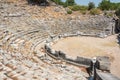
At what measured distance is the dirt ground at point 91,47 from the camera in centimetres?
1997

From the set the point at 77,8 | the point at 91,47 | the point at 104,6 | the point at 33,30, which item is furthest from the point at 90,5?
the point at 91,47

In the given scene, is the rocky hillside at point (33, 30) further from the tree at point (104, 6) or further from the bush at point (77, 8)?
the tree at point (104, 6)

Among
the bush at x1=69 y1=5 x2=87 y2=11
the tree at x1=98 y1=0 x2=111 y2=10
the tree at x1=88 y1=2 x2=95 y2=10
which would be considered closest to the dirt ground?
the bush at x1=69 y1=5 x2=87 y2=11

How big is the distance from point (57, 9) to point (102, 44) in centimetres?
1272

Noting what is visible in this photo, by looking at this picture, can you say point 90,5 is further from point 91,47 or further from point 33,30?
point 91,47

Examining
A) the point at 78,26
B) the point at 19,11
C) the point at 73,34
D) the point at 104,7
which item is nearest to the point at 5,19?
the point at 19,11

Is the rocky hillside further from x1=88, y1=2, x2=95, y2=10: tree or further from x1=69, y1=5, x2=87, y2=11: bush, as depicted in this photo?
x1=88, y1=2, x2=95, y2=10: tree

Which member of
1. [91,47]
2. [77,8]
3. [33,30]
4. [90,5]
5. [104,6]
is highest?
[90,5]

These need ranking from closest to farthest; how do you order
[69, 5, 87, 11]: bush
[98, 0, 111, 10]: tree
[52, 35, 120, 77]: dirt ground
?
[52, 35, 120, 77]: dirt ground → [69, 5, 87, 11]: bush → [98, 0, 111, 10]: tree

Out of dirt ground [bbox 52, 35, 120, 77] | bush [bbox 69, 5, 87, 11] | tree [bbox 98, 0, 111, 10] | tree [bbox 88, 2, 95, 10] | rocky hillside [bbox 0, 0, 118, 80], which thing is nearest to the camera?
rocky hillside [bbox 0, 0, 118, 80]

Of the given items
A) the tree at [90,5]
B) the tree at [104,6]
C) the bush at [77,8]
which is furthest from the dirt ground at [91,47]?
the tree at [104,6]

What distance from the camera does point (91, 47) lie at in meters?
22.8

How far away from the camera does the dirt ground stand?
20.0m

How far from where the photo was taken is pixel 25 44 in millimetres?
20625
